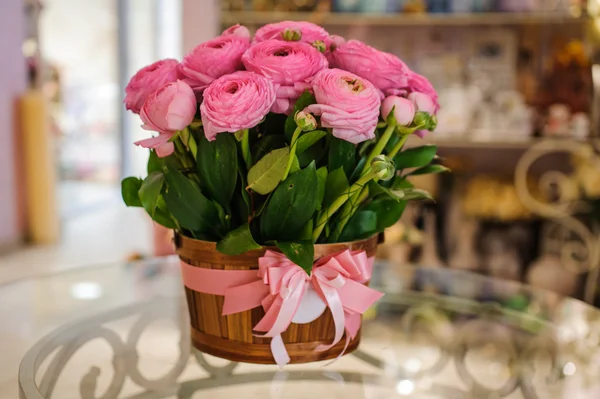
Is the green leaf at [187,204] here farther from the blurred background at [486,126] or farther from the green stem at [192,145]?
the blurred background at [486,126]

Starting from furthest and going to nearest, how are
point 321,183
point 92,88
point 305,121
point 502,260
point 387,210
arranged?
point 92,88, point 502,260, point 387,210, point 321,183, point 305,121

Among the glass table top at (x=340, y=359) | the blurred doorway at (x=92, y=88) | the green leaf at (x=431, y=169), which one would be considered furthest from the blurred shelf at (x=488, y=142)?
the blurred doorway at (x=92, y=88)

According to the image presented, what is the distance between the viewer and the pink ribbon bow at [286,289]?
32.8 inches

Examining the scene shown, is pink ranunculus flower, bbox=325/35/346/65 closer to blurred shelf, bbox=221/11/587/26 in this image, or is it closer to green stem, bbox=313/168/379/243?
green stem, bbox=313/168/379/243

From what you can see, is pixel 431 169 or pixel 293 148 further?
pixel 431 169

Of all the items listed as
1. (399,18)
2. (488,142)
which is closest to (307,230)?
(488,142)

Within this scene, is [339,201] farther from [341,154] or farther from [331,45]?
[331,45]

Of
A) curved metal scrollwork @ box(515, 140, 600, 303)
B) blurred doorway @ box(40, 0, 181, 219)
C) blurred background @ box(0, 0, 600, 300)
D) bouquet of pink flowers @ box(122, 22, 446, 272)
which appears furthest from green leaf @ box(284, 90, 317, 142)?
blurred doorway @ box(40, 0, 181, 219)

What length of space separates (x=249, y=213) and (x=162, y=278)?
0.74 m

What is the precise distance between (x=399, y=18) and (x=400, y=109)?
2.35 metres

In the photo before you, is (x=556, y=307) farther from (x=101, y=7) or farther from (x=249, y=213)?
(x=101, y=7)

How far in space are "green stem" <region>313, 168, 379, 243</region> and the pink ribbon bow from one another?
39 millimetres

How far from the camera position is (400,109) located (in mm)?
813

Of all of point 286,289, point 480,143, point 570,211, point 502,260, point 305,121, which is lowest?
point 502,260
